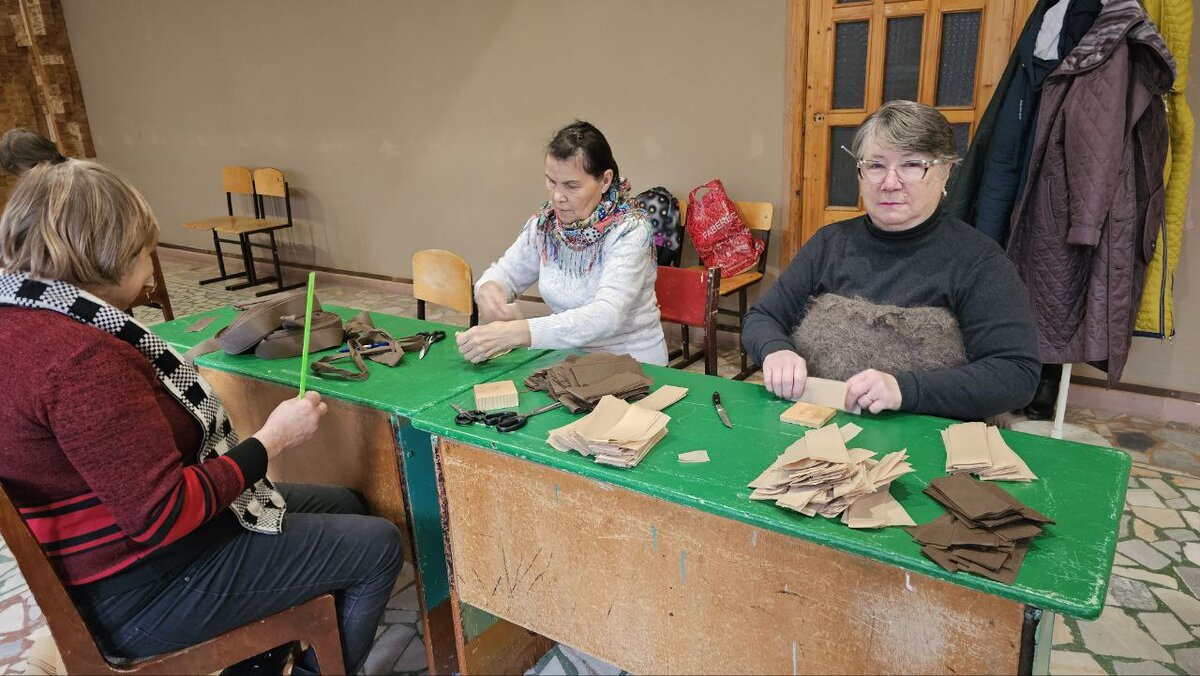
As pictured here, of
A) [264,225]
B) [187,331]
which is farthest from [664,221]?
[264,225]

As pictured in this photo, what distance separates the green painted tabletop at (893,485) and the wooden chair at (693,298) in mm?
974

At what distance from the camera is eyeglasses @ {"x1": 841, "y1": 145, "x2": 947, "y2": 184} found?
154 cm

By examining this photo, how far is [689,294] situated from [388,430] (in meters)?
1.29

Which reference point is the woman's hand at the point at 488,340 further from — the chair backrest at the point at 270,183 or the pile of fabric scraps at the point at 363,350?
the chair backrest at the point at 270,183

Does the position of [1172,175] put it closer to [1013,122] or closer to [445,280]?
[1013,122]

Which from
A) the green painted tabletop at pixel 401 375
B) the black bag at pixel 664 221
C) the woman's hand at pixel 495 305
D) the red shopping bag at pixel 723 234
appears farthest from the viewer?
the black bag at pixel 664 221

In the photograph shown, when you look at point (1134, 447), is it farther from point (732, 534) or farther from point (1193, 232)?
point (732, 534)

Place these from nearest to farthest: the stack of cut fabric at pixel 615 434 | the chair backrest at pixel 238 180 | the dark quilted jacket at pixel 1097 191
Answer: the stack of cut fabric at pixel 615 434
the dark quilted jacket at pixel 1097 191
the chair backrest at pixel 238 180

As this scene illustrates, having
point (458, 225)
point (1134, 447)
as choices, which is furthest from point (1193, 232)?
point (458, 225)

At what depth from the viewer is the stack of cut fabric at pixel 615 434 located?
1.32 metres

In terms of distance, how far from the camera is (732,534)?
49.0 inches

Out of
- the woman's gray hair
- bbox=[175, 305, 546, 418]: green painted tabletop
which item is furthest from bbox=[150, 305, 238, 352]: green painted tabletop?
the woman's gray hair

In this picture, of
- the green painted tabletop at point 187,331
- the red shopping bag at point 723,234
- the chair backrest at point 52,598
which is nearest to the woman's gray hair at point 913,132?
the chair backrest at point 52,598

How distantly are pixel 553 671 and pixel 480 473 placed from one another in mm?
744
